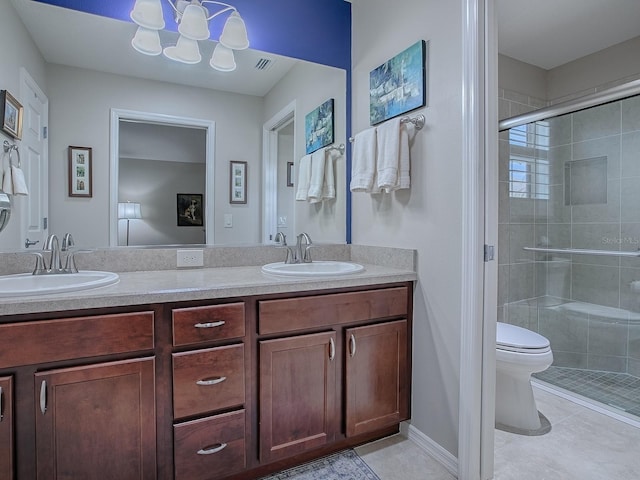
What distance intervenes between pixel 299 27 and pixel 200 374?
190 cm

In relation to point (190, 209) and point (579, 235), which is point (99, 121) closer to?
point (190, 209)

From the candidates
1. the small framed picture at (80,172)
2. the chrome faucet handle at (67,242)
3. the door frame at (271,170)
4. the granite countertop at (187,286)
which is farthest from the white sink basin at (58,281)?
the door frame at (271,170)

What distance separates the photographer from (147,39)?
177 cm

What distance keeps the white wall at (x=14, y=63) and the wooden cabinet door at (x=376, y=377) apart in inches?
58.4

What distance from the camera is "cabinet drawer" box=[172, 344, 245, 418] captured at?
1.29m

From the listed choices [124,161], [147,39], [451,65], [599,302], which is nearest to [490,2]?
[451,65]

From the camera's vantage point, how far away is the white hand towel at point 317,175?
7.35 feet

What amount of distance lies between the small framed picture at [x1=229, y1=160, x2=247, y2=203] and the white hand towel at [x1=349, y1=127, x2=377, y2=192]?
61cm

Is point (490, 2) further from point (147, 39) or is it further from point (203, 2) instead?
point (147, 39)

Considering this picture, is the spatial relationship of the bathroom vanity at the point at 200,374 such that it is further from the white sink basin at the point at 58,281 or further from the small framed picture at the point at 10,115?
the small framed picture at the point at 10,115

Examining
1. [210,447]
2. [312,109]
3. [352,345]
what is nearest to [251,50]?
[312,109]

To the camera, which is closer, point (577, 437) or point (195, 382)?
point (195, 382)

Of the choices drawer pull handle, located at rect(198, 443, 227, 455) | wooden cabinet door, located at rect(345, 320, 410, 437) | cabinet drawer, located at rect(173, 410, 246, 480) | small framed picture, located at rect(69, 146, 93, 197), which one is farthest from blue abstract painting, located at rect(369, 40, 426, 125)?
drawer pull handle, located at rect(198, 443, 227, 455)

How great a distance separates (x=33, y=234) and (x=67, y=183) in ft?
0.86
